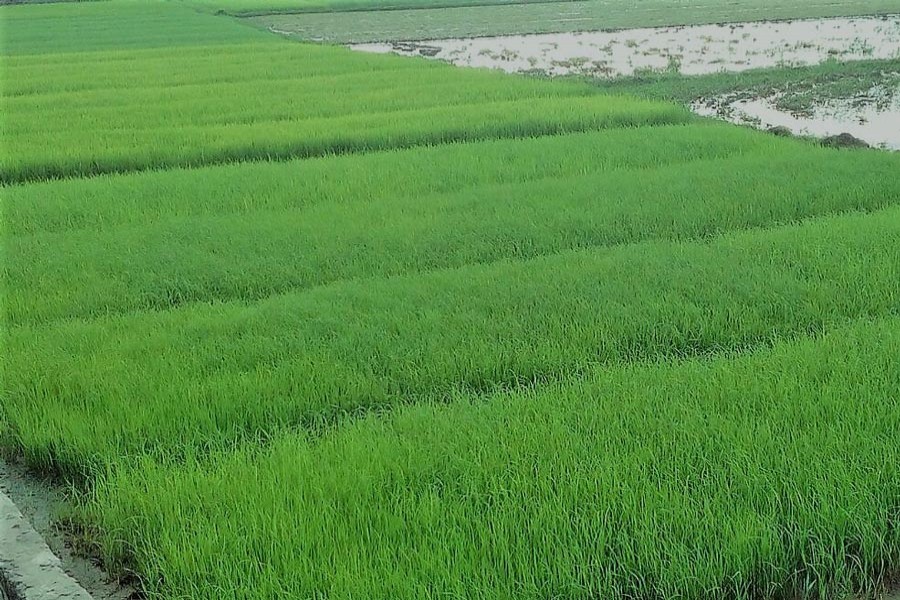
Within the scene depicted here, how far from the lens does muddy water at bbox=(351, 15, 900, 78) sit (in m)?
13.9

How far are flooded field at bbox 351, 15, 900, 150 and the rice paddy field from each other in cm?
212

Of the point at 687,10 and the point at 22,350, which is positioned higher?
the point at 687,10

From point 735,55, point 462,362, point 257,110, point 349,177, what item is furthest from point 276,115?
point 735,55

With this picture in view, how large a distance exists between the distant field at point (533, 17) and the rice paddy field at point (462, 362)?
467 inches

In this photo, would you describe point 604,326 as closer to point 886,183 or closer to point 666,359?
point 666,359

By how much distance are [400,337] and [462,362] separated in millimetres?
349

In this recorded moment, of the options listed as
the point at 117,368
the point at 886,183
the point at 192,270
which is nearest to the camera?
the point at 117,368

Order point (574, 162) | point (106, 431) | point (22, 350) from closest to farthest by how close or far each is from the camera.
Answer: point (106, 431), point (22, 350), point (574, 162)

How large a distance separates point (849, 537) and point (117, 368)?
2451 mm

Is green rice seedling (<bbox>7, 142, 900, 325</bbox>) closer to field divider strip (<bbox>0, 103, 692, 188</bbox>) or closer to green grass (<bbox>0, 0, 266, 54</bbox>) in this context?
field divider strip (<bbox>0, 103, 692, 188</bbox>)

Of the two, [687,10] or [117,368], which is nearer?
[117,368]

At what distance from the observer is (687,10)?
2295 cm

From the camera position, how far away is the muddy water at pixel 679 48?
45.5 ft

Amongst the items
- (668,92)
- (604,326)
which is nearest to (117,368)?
(604,326)
